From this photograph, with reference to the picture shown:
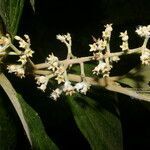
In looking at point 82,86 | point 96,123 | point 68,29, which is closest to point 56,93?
point 82,86

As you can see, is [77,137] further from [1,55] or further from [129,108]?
[1,55]

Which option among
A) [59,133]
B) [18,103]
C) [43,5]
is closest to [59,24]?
[43,5]

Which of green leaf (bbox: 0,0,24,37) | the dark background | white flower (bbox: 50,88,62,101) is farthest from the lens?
the dark background

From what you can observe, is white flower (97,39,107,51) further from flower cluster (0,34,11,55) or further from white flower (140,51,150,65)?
flower cluster (0,34,11,55)

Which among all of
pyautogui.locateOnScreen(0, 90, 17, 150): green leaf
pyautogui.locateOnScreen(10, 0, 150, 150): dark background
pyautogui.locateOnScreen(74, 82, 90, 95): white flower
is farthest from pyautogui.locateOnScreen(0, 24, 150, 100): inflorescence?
pyautogui.locateOnScreen(10, 0, 150, 150): dark background

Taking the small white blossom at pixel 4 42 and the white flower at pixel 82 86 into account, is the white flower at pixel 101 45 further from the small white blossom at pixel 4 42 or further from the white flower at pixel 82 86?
the small white blossom at pixel 4 42

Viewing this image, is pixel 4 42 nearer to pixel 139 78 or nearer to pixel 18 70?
pixel 18 70
